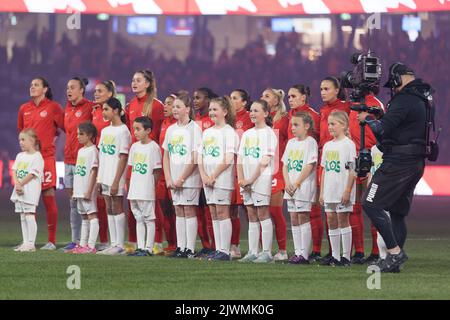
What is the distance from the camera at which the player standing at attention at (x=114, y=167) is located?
13.6 meters

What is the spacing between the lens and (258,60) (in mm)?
34531

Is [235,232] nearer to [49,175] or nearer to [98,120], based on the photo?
[98,120]

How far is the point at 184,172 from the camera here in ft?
43.0

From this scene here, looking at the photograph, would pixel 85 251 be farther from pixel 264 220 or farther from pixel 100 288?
pixel 100 288

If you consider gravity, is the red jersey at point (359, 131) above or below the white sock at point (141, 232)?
above

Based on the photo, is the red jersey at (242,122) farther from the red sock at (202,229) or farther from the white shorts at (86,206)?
the white shorts at (86,206)

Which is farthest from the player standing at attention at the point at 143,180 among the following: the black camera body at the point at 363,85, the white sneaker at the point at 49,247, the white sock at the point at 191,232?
the black camera body at the point at 363,85

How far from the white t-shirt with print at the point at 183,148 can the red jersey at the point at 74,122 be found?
154 centimetres

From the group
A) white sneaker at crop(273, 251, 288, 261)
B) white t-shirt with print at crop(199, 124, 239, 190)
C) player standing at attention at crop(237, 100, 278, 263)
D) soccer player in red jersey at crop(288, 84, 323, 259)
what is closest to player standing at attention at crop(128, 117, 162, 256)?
white t-shirt with print at crop(199, 124, 239, 190)

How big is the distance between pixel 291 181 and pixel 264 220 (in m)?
0.51

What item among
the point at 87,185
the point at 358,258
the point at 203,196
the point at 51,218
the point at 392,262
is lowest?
the point at 358,258

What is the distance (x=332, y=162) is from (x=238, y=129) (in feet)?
4.97

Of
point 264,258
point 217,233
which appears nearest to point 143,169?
point 217,233

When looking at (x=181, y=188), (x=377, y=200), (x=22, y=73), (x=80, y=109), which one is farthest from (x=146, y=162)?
(x=22, y=73)
